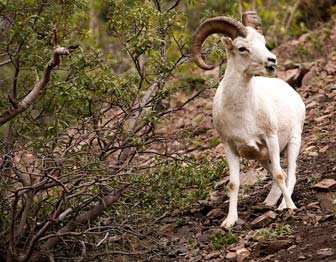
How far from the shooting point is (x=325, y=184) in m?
10.2

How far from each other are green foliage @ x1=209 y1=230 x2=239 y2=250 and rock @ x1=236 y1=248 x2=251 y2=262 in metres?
0.36

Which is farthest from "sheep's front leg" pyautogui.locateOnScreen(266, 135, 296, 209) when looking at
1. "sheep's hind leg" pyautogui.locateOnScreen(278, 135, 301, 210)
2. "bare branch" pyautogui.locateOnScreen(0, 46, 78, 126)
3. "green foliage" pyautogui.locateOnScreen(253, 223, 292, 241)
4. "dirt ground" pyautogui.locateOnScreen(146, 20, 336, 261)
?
"bare branch" pyautogui.locateOnScreen(0, 46, 78, 126)

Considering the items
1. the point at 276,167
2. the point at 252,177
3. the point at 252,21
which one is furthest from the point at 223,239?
the point at 252,177

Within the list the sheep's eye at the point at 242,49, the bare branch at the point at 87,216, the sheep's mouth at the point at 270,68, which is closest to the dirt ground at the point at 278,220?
the bare branch at the point at 87,216

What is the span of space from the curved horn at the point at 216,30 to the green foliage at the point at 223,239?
199 cm

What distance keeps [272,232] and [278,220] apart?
411 mm

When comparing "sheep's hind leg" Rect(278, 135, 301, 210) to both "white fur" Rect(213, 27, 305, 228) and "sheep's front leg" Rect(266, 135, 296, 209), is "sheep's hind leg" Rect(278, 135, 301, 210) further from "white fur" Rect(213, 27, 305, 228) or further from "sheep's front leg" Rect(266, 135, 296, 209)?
"sheep's front leg" Rect(266, 135, 296, 209)

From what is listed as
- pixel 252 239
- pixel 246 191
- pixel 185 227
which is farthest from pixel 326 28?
pixel 252 239

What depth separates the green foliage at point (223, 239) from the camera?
369 inches

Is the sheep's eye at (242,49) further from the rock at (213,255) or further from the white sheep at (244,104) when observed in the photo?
the rock at (213,255)

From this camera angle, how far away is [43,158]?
8.70 m

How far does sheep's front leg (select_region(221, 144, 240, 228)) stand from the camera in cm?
A: 982

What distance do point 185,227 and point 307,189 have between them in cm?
165

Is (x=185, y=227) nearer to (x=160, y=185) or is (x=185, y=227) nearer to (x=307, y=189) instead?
(x=160, y=185)
